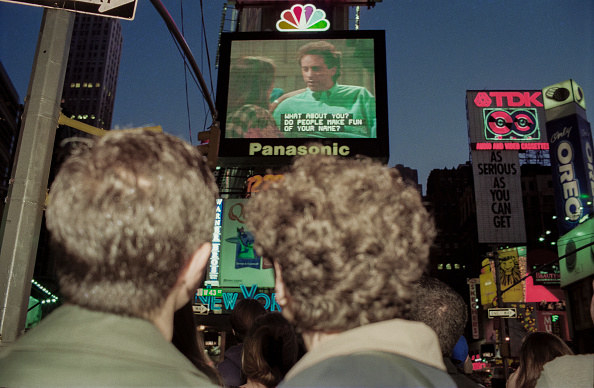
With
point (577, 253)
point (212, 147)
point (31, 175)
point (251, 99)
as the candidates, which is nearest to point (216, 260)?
point (251, 99)

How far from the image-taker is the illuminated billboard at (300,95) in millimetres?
17891

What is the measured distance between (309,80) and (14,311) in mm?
16923

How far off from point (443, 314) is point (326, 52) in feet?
57.8

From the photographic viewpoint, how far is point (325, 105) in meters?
18.7

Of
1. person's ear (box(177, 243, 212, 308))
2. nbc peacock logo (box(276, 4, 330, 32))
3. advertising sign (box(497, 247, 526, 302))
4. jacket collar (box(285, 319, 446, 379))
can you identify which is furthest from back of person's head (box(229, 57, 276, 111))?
advertising sign (box(497, 247, 526, 302))

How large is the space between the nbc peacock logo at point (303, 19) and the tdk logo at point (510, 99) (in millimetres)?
13074

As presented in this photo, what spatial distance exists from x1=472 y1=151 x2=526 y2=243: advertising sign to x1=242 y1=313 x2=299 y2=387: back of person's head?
23849 mm

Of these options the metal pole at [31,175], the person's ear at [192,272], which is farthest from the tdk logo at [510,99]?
the person's ear at [192,272]

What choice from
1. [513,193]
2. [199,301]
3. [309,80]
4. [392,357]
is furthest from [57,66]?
[513,193]

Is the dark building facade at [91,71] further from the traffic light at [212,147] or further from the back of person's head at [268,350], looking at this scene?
the back of person's head at [268,350]

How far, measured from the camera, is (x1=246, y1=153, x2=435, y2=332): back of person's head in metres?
1.52

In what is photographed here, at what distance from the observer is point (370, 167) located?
1688 mm

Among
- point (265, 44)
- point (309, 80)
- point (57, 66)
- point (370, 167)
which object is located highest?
point (265, 44)

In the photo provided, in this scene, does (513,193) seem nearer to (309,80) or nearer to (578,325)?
(578,325)
